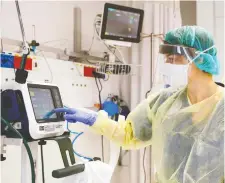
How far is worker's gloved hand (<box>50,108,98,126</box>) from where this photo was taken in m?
1.48

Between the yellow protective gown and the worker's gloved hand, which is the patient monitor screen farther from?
the yellow protective gown

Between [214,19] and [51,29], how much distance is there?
1605 mm

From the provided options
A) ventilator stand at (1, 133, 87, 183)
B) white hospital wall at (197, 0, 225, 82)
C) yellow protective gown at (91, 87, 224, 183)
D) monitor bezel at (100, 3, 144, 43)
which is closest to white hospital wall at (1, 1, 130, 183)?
monitor bezel at (100, 3, 144, 43)

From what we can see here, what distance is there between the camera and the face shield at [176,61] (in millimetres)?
1481

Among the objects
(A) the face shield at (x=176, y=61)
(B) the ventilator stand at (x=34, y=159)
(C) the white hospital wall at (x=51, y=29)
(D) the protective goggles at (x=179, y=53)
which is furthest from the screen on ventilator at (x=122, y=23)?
(B) the ventilator stand at (x=34, y=159)

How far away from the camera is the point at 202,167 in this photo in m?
1.41

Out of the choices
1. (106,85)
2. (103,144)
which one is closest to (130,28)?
(106,85)

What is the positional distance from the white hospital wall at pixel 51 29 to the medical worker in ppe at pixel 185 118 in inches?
28.0

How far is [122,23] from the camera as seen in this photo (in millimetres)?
2527

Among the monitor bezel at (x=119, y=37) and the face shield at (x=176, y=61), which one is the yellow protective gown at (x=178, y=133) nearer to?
the face shield at (x=176, y=61)

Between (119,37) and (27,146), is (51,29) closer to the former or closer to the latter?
(119,37)

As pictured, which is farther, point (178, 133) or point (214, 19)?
point (214, 19)

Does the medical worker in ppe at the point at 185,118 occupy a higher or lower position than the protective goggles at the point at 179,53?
lower

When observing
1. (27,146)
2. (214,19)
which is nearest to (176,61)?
(27,146)
